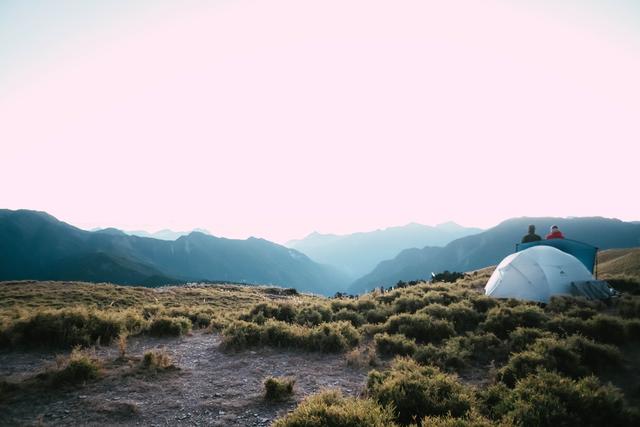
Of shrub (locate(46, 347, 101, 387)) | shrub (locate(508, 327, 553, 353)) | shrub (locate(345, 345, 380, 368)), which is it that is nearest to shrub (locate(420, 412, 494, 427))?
shrub (locate(345, 345, 380, 368))

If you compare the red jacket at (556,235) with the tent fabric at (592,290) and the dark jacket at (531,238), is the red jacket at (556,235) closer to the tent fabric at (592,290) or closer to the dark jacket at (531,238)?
the dark jacket at (531,238)

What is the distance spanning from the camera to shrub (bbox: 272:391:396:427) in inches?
243

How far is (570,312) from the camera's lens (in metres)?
13.2

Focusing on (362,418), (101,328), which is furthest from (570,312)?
(101,328)

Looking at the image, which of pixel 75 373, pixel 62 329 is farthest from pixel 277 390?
pixel 62 329

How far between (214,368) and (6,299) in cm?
2792

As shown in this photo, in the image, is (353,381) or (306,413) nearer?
(306,413)

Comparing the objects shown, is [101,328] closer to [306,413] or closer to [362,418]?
[306,413]

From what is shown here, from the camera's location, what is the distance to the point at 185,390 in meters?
8.66

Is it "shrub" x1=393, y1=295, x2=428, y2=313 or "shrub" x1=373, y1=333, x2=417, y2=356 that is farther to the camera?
"shrub" x1=393, y1=295, x2=428, y2=313

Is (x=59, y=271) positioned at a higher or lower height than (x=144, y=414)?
lower

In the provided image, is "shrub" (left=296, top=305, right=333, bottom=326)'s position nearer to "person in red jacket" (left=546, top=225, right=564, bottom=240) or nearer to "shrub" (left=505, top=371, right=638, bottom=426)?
"shrub" (left=505, top=371, right=638, bottom=426)

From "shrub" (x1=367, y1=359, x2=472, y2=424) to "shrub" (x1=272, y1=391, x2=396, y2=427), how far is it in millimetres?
446

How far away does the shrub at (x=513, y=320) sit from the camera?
497 inches
